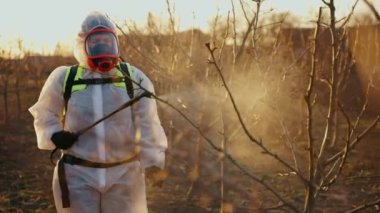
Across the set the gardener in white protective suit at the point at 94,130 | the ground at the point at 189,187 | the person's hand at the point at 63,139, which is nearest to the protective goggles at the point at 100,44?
the gardener in white protective suit at the point at 94,130

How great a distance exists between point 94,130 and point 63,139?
175 mm

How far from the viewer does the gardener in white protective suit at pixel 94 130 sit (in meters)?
3.06

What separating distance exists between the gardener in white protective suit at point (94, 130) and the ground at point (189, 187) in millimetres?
1927

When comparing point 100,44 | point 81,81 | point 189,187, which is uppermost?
point 100,44

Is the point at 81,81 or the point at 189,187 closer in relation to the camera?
the point at 81,81

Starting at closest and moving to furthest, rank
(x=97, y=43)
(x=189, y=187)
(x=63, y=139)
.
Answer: (x=63, y=139) → (x=97, y=43) → (x=189, y=187)

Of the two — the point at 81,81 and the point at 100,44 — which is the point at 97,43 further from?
the point at 81,81

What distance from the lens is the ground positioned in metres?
6.22

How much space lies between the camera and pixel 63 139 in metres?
2.99

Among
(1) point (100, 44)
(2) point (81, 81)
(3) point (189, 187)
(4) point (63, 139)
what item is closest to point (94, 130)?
(4) point (63, 139)

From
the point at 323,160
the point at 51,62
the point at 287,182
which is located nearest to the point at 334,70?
the point at 323,160

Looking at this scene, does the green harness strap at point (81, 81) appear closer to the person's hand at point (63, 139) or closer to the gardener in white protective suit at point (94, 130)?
the gardener in white protective suit at point (94, 130)

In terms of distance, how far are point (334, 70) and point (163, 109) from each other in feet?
17.0

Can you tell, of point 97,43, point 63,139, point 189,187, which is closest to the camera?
point 63,139
